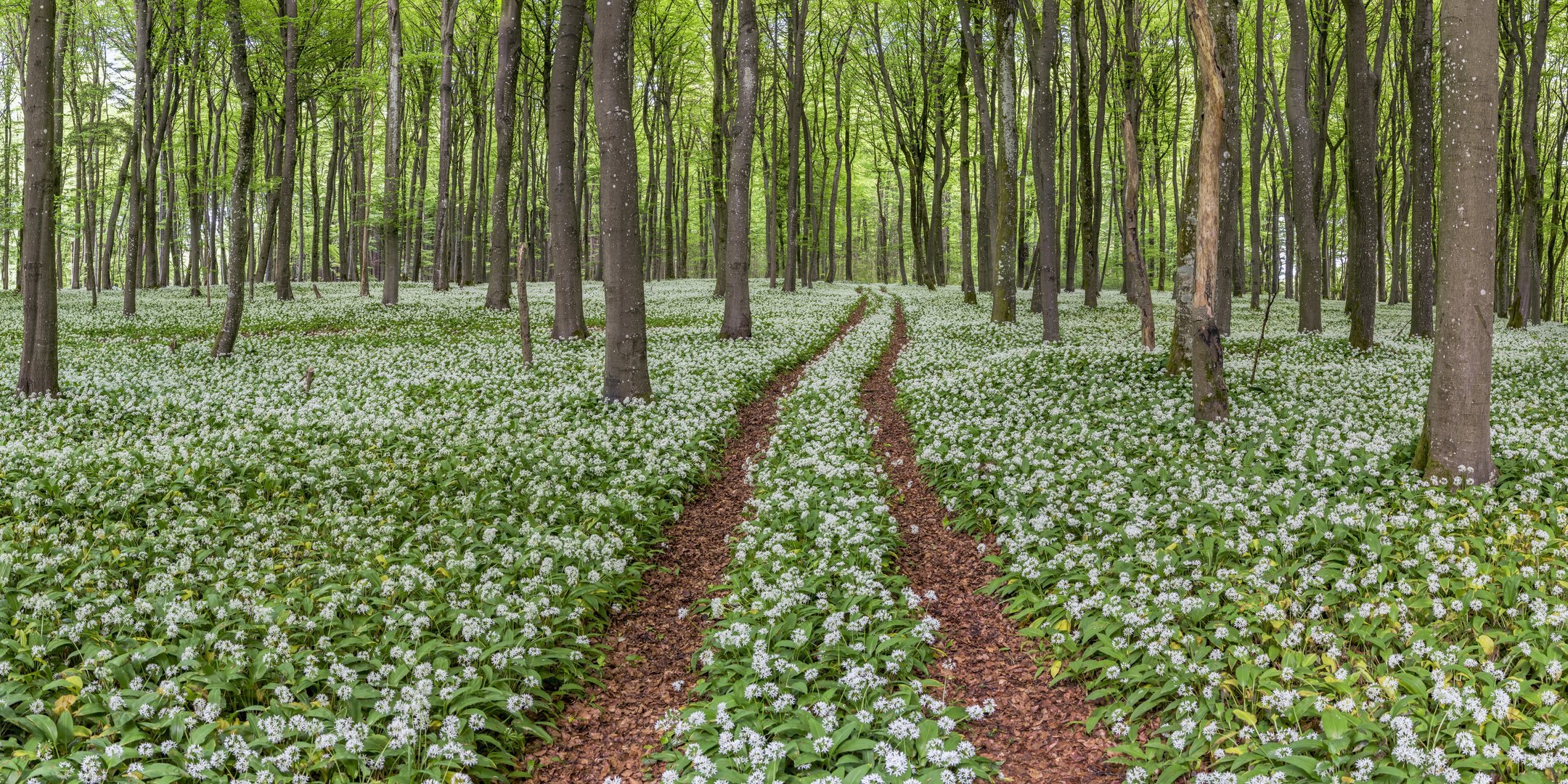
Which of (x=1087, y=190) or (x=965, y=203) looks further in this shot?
(x=965, y=203)

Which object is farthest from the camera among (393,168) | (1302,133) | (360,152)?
(360,152)

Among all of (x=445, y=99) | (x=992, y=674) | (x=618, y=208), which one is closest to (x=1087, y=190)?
(x=618, y=208)

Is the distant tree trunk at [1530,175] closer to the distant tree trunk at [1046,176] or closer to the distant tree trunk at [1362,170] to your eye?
the distant tree trunk at [1362,170]

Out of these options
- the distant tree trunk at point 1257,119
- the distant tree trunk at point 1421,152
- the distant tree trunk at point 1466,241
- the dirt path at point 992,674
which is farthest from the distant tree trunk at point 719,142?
the distant tree trunk at point 1466,241

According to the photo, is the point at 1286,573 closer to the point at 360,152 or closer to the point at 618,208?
the point at 618,208

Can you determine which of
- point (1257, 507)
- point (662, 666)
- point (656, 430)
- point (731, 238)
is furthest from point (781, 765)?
point (731, 238)

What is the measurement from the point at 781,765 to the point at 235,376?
1326 centimetres

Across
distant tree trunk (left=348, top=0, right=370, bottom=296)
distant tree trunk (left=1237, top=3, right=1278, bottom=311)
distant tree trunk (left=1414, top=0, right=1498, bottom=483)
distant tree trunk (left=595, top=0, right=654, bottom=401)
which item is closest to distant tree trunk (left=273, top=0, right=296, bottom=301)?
distant tree trunk (left=348, top=0, right=370, bottom=296)

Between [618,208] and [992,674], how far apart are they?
8.77m

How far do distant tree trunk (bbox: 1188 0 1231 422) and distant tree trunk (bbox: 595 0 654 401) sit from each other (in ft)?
24.9

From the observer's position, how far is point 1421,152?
17.9m

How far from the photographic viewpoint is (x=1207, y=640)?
515 centimetres

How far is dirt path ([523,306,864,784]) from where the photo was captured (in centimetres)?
456

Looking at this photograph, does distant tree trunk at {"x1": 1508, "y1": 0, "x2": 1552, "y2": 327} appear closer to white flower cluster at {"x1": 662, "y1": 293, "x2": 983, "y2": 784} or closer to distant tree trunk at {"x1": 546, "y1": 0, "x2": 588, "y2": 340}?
white flower cluster at {"x1": 662, "y1": 293, "x2": 983, "y2": 784}
